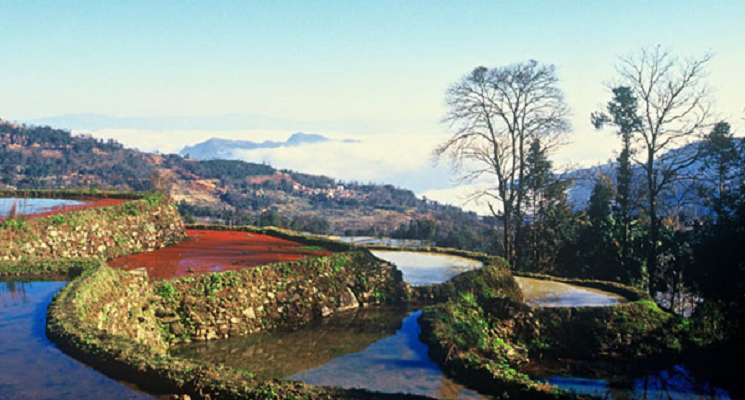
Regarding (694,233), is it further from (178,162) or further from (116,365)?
(178,162)

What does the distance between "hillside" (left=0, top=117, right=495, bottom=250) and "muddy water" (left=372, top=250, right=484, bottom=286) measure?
196ft

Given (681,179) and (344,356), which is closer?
(344,356)

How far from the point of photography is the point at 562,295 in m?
22.4

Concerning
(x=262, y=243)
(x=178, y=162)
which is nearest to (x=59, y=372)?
(x=262, y=243)

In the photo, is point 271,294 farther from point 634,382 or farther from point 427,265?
point 634,382

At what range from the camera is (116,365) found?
9.66 meters

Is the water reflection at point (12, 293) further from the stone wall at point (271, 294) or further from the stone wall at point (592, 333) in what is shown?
the stone wall at point (592, 333)

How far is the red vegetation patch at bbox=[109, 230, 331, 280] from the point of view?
66.0 feet

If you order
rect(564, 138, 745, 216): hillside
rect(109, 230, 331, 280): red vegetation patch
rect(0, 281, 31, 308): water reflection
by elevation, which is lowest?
rect(0, 281, 31, 308): water reflection

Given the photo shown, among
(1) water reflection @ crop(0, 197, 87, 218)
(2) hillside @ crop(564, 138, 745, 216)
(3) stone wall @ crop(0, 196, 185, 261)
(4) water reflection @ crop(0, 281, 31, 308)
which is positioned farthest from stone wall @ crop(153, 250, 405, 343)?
(2) hillside @ crop(564, 138, 745, 216)

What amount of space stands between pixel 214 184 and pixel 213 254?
140m

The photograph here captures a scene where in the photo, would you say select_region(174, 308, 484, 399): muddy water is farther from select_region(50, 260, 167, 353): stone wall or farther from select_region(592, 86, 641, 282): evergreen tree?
select_region(592, 86, 641, 282): evergreen tree

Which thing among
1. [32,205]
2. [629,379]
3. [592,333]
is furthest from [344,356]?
[32,205]

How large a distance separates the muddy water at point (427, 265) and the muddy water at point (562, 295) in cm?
242
